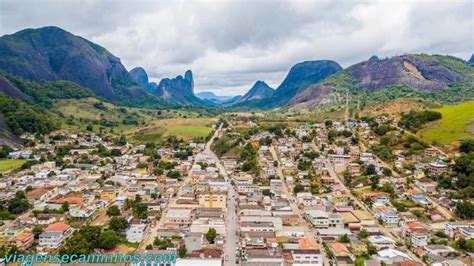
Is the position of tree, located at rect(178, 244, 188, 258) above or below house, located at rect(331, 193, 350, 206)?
above

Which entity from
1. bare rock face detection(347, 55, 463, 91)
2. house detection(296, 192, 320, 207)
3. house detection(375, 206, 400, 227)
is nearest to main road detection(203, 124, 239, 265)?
house detection(296, 192, 320, 207)

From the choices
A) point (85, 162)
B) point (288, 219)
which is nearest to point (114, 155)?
point (85, 162)

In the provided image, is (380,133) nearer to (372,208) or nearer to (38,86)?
(372,208)

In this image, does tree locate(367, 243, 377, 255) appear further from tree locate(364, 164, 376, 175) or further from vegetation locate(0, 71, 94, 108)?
vegetation locate(0, 71, 94, 108)

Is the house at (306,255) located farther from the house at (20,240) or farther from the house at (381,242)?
the house at (20,240)

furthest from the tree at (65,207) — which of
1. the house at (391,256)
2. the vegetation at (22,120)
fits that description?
the vegetation at (22,120)

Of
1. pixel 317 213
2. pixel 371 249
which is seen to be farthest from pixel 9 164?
pixel 371 249
